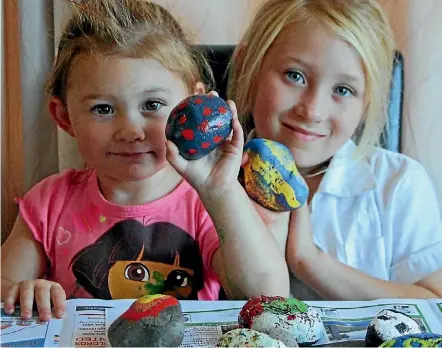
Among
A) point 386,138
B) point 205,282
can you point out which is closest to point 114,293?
point 205,282

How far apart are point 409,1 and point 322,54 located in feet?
1.66

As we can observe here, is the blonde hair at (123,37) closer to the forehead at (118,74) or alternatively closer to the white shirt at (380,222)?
the forehead at (118,74)

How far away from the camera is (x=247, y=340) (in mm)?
618

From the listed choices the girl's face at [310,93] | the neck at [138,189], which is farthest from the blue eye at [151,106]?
the girl's face at [310,93]

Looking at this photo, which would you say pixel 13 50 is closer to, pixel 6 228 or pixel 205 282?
pixel 6 228

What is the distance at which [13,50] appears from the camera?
111cm

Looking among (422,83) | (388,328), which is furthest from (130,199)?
(422,83)

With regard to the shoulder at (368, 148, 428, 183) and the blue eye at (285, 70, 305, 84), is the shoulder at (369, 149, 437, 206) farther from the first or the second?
the blue eye at (285, 70, 305, 84)

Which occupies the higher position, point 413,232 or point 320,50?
point 320,50

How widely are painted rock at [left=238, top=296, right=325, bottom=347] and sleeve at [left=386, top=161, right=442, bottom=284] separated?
415 mm

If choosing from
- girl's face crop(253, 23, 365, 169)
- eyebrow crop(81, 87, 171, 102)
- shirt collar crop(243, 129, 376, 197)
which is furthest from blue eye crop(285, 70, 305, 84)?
eyebrow crop(81, 87, 171, 102)

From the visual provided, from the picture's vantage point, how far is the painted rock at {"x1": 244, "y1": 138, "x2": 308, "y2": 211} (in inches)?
34.8

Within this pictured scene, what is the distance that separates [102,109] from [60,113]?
118mm

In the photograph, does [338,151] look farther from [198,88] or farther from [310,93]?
[198,88]
